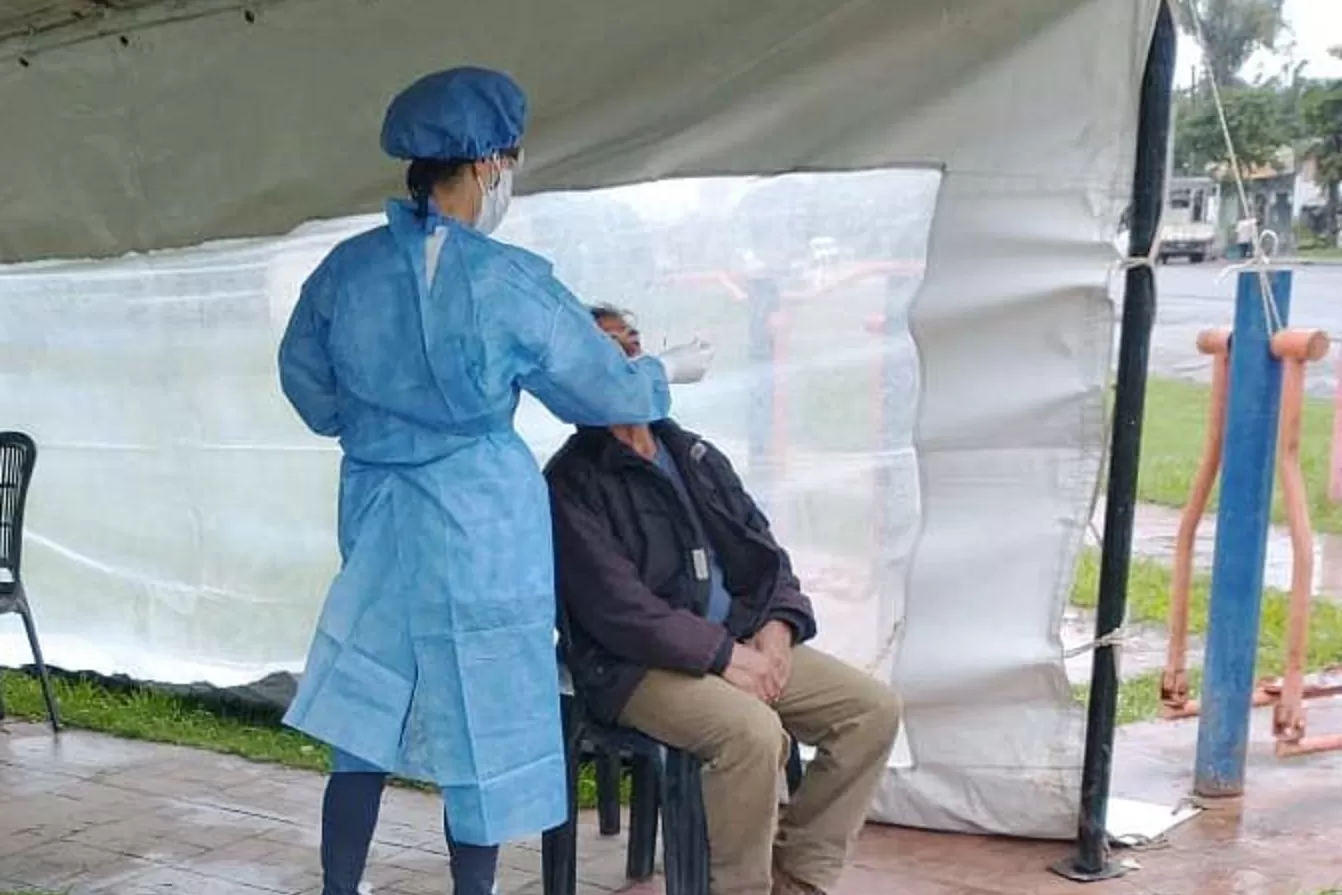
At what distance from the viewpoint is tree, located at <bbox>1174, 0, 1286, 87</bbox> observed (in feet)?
11.2

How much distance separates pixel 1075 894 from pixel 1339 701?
2034 mm

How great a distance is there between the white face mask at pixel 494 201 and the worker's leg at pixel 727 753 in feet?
2.82

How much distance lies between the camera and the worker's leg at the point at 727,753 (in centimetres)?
296

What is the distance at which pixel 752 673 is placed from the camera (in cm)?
308

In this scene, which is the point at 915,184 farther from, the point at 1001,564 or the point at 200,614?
the point at 200,614

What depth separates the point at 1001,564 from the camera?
11.8 ft

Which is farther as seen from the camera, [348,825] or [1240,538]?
[1240,538]

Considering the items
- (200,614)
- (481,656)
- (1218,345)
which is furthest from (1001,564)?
(200,614)

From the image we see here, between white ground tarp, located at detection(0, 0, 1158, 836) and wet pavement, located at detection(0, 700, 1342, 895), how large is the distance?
22 cm

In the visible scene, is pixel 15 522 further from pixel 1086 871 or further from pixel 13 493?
pixel 1086 871

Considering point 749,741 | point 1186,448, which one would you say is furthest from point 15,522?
Answer: point 1186,448

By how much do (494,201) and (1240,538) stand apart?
82.1 inches

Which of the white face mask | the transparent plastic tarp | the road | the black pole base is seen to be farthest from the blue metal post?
the road

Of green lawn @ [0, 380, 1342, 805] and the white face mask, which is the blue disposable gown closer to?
the white face mask
